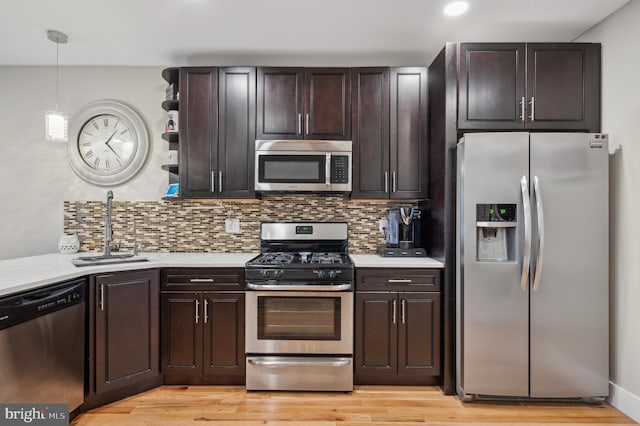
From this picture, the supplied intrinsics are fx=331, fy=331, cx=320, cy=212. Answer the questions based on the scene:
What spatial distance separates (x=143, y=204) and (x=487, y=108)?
2912 mm

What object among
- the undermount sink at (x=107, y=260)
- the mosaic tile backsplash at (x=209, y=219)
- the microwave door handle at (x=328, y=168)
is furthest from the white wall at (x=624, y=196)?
the undermount sink at (x=107, y=260)

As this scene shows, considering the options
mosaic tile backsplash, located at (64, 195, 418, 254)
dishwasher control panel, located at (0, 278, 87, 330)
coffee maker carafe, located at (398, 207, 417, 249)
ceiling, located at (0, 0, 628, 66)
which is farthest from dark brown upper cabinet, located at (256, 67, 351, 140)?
dishwasher control panel, located at (0, 278, 87, 330)

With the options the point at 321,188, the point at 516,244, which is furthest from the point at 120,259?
the point at 516,244

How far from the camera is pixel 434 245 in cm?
255

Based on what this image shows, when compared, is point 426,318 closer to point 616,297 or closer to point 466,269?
point 466,269

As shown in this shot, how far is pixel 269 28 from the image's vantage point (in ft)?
7.80

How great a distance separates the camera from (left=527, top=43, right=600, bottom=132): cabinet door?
226cm

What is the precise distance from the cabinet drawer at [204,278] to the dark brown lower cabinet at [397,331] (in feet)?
2.87

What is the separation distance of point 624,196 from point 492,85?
3.56ft

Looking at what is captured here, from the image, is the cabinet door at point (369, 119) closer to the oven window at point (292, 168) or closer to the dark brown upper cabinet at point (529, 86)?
the oven window at point (292, 168)

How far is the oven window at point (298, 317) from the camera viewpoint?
233cm

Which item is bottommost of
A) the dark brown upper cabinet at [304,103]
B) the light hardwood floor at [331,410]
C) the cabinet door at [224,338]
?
the light hardwood floor at [331,410]

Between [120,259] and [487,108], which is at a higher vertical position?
[487,108]

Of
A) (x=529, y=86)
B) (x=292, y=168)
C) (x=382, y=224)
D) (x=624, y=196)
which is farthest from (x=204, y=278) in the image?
(x=624, y=196)
